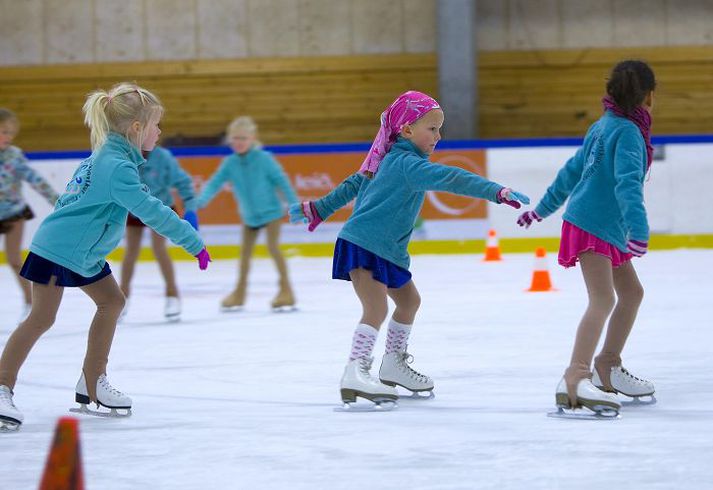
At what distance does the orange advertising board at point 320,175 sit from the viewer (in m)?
12.0

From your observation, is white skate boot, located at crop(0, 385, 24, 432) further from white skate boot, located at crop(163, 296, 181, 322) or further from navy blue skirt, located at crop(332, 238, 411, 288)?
white skate boot, located at crop(163, 296, 181, 322)

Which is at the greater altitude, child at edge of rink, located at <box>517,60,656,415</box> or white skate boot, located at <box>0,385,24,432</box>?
child at edge of rink, located at <box>517,60,656,415</box>

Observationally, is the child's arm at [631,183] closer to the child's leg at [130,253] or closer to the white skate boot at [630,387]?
the white skate boot at [630,387]

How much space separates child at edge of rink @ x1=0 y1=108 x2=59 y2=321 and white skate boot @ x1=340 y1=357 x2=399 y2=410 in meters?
3.25

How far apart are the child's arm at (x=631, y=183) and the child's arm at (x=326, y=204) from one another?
993 mm

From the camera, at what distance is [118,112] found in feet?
13.4

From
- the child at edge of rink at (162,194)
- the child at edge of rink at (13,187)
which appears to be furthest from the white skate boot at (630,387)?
the child at edge of rink at (13,187)

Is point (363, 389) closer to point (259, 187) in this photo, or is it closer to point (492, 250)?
point (259, 187)

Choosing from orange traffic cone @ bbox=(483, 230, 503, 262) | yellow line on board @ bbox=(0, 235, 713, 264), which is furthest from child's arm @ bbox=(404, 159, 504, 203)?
yellow line on board @ bbox=(0, 235, 713, 264)

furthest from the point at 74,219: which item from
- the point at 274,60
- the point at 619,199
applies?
the point at 274,60

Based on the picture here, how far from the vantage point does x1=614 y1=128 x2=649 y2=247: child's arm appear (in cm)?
387

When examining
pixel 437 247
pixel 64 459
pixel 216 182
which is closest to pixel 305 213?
pixel 64 459

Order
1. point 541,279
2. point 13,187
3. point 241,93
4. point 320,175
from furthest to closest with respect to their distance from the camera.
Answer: point 241,93 → point 320,175 → point 541,279 → point 13,187

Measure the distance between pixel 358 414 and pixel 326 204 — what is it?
81 centimetres
